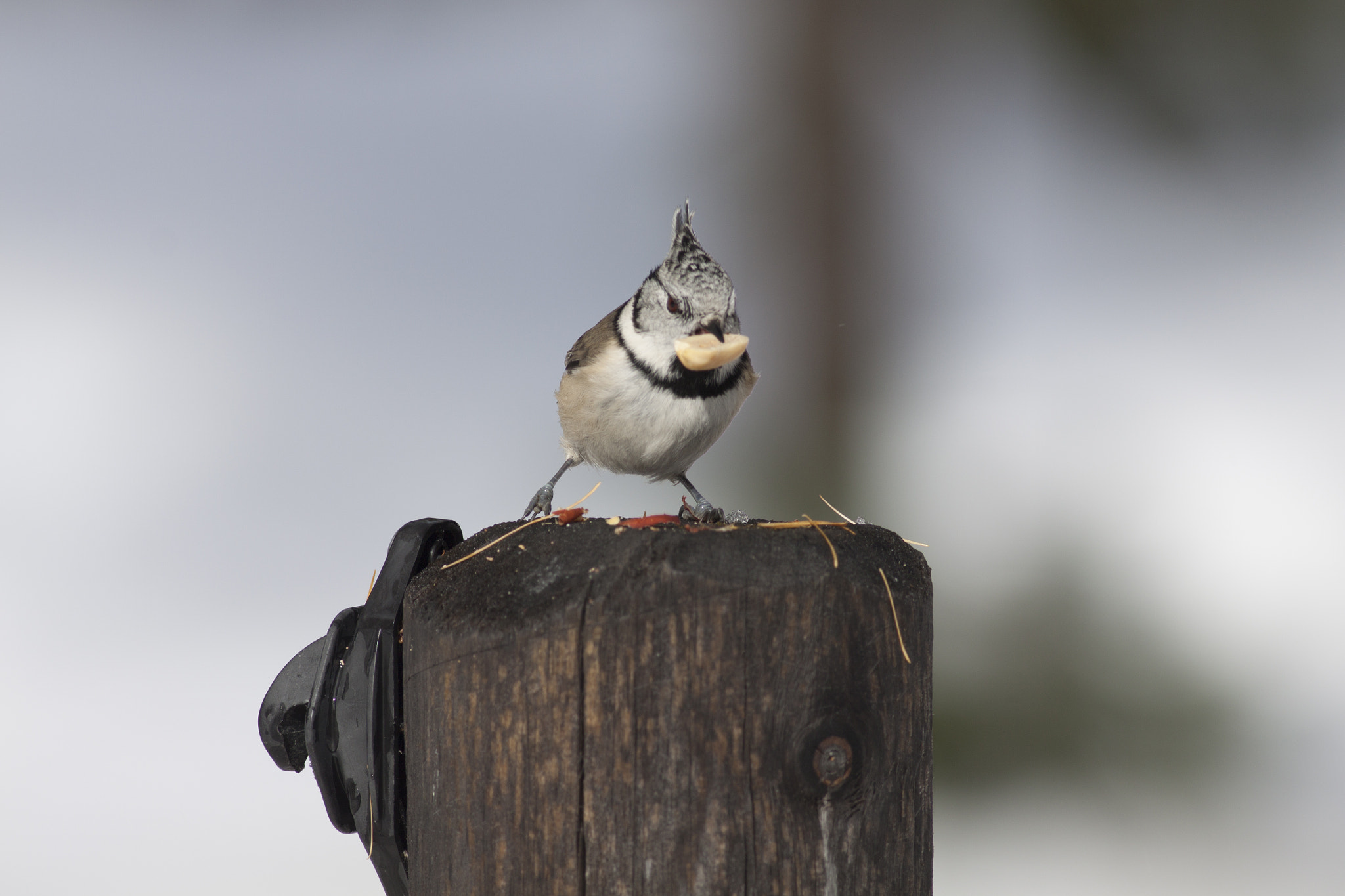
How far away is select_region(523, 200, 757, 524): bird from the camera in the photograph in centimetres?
218

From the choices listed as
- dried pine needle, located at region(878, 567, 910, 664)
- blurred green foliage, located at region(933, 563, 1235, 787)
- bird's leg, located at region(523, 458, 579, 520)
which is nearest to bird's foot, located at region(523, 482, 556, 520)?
bird's leg, located at region(523, 458, 579, 520)

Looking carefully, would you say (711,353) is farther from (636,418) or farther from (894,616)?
(894,616)

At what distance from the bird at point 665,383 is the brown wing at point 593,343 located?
0.13ft

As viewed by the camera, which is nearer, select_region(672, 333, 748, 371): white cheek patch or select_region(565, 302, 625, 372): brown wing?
select_region(672, 333, 748, 371): white cheek patch

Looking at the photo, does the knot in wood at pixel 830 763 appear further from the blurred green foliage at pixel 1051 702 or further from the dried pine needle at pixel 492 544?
the blurred green foliage at pixel 1051 702

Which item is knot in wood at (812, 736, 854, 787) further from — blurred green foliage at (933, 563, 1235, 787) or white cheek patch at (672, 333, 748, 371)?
blurred green foliage at (933, 563, 1235, 787)

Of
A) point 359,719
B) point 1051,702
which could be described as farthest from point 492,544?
point 1051,702

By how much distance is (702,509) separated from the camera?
2.13m

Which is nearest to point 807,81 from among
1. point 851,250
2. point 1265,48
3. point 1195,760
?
point 851,250

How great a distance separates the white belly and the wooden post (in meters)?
1.12

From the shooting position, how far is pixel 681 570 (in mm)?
1023

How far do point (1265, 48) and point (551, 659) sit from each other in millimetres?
5990

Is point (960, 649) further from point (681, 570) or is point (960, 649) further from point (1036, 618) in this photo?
point (681, 570)

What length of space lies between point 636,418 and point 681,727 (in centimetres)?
127
